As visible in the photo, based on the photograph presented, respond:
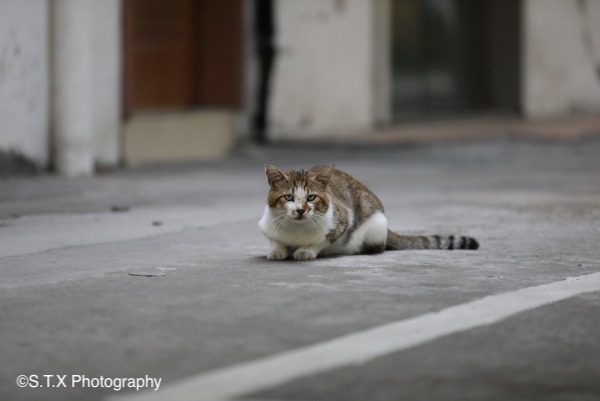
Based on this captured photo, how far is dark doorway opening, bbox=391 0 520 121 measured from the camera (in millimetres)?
18188

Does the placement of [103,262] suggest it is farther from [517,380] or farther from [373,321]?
[517,380]

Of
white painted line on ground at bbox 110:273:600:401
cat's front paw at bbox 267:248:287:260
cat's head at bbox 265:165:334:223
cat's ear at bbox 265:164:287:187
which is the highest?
cat's ear at bbox 265:164:287:187

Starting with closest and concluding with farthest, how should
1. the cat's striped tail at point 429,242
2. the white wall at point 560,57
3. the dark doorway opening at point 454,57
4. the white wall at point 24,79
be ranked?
1. the cat's striped tail at point 429,242
2. the white wall at point 24,79
3. the dark doorway opening at point 454,57
4. the white wall at point 560,57

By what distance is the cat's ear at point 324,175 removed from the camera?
7.68 metres

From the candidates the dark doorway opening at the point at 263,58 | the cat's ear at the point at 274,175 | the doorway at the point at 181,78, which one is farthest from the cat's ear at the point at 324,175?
the dark doorway opening at the point at 263,58

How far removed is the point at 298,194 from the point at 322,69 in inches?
362

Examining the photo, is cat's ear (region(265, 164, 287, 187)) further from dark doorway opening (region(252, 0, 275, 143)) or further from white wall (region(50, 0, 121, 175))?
dark doorway opening (region(252, 0, 275, 143))

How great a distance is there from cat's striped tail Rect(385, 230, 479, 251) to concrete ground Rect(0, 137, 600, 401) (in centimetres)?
15

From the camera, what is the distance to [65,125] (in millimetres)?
12680

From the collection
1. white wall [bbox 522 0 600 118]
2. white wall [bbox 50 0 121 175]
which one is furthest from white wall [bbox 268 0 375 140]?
white wall [bbox 50 0 121 175]

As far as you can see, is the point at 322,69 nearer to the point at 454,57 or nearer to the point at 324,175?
the point at 454,57

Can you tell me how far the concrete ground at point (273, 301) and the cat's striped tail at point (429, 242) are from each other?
0.48 feet

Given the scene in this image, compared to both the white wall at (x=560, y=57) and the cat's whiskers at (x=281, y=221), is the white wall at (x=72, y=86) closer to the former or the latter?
the cat's whiskers at (x=281, y=221)

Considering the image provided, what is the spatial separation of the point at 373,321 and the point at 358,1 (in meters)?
11.4
